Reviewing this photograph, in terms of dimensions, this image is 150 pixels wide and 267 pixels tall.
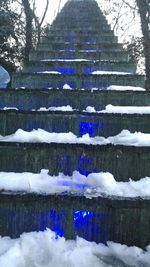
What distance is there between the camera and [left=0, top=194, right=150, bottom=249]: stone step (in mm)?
2648

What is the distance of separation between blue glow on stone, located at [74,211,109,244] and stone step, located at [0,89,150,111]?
1767 millimetres

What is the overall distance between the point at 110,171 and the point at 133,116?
756mm

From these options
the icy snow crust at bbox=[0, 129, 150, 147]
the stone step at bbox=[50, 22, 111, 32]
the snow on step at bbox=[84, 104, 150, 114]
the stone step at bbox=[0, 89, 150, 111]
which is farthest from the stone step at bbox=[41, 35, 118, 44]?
the icy snow crust at bbox=[0, 129, 150, 147]

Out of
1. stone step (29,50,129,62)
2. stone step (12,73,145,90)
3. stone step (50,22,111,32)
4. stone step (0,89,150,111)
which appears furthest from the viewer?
stone step (50,22,111,32)

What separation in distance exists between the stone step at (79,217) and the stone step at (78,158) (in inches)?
19.2

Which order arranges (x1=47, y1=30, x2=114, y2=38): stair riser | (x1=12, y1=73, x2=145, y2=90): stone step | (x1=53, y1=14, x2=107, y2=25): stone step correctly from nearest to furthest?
(x1=12, y1=73, x2=145, y2=90): stone step → (x1=47, y1=30, x2=114, y2=38): stair riser → (x1=53, y1=14, x2=107, y2=25): stone step

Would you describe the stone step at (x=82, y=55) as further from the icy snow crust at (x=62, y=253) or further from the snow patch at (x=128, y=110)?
the icy snow crust at (x=62, y=253)

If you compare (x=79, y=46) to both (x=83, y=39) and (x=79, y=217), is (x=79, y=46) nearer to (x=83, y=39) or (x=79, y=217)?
(x=83, y=39)

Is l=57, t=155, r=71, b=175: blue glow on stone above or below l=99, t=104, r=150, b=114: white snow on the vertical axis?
below

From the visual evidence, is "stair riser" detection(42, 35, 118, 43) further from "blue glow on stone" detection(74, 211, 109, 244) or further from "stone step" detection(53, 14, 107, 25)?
"blue glow on stone" detection(74, 211, 109, 244)

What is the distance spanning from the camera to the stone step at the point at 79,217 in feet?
8.69

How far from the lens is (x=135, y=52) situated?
12938mm

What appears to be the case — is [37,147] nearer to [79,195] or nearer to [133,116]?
[79,195]

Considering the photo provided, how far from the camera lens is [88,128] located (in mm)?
3693
